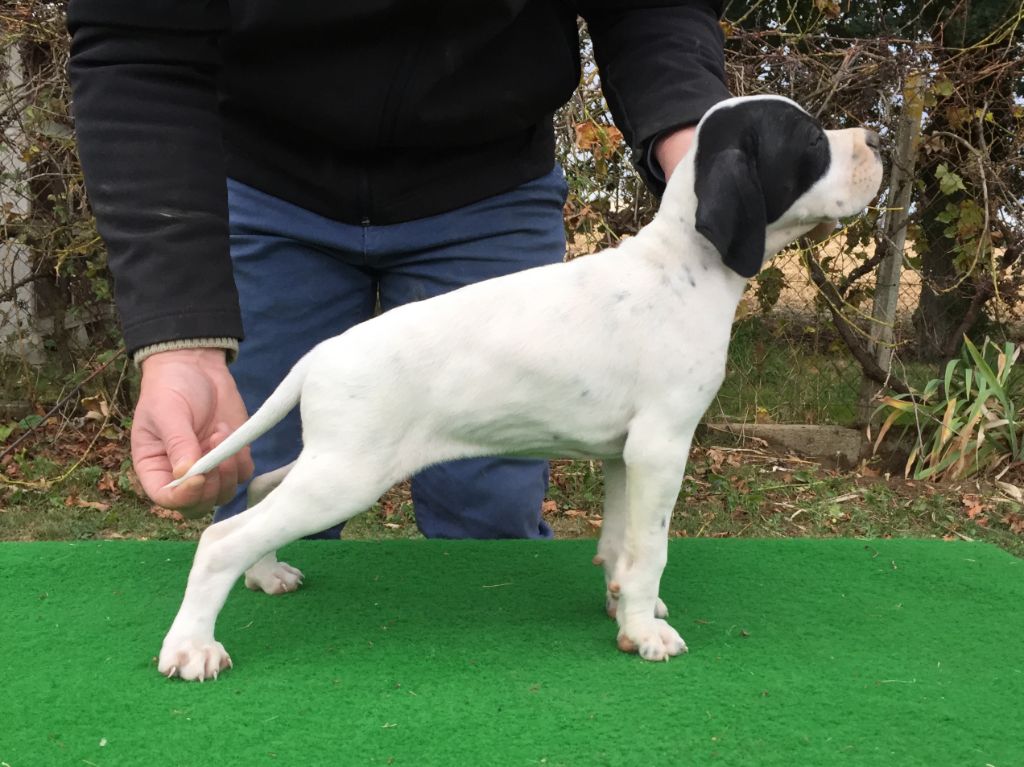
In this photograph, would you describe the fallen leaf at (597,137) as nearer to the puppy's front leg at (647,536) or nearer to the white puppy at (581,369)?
the white puppy at (581,369)

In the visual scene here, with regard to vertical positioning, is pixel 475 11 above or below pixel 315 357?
above

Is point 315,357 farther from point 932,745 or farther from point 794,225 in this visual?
point 932,745

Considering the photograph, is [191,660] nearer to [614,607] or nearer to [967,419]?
[614,607]

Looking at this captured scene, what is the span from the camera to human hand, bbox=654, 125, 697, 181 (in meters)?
2.62

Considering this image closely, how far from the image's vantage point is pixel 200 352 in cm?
236

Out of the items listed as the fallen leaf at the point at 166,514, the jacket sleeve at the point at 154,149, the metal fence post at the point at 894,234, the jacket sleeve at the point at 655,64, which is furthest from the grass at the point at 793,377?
the jacket sleeve at the point at 154,149

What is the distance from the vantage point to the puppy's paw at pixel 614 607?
8.61 ft

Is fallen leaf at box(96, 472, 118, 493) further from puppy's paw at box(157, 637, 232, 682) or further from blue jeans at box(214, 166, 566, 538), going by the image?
puppy's paw at box(157, 637, 232, 682)

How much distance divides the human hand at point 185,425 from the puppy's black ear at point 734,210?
3.78ft

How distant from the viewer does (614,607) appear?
2.67 metres

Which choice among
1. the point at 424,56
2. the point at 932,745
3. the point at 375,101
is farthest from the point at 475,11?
the point at 932,745

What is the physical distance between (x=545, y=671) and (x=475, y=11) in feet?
5.61

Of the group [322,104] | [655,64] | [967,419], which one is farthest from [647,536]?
[967,419]

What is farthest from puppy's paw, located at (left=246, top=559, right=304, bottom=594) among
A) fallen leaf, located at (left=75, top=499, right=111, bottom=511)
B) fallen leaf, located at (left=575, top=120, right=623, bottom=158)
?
fallen leaf, located at (left=75, top=499, right=111, bottom=511)
